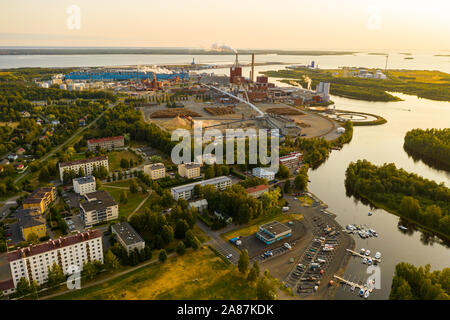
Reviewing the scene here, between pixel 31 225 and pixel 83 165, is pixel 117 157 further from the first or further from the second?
pixel 31 225

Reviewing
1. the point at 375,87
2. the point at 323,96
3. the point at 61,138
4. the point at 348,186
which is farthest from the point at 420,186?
the point at 375,87

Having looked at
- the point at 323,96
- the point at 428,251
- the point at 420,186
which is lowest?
the point at 428,251

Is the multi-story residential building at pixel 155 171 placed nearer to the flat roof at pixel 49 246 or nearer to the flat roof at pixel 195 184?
the flat roof at pixel 195 184

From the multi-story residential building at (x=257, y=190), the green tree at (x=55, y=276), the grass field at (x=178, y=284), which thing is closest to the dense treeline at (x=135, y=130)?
the multi-story residential building at (x=257, y=190)

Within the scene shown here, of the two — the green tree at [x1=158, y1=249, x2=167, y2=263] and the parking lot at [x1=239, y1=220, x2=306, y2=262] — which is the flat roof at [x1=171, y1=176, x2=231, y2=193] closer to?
the parking lot at [x1=239, y1=220, x2=306, y2=262]

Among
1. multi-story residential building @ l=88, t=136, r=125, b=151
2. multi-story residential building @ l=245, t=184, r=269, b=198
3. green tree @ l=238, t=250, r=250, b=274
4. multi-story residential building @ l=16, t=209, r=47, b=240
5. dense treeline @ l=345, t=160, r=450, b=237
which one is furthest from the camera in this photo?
multi-story residential building @ l=88, t=136, r=125, b=151

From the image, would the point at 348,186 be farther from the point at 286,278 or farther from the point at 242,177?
the point at 286,278

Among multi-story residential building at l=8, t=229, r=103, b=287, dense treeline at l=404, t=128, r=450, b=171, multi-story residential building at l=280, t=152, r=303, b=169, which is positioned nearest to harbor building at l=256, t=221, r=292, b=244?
multi-story residential building at l=8, t=229, r=103, b=287

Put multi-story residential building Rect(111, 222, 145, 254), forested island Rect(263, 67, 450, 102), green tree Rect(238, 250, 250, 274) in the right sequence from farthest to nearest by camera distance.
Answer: forested island Rect(263, 67, 450, 102) < multi-story residential building Rect(111, 222, 145, 254) < green tree Rect(238, 250, 250, 274)

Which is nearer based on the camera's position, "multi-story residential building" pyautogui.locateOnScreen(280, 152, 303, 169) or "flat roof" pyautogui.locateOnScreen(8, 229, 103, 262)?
"flat roof" pyautogui.locateOnScreen(8, 229, 103, 262)
